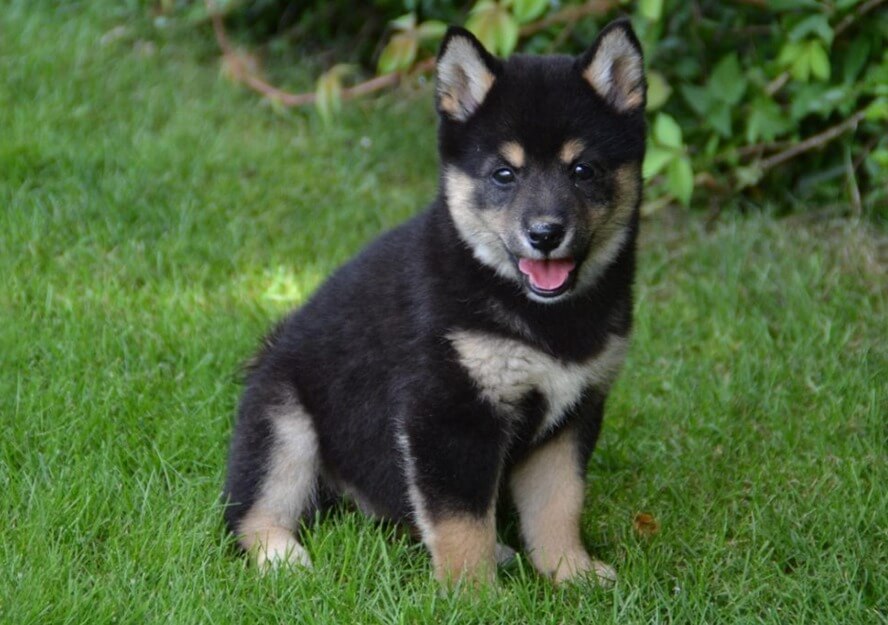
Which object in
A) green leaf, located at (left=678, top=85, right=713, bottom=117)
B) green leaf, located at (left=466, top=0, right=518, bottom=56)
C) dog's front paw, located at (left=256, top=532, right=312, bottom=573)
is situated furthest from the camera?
green leaf, located at (left=678, top=85, right=713, bottom=117)

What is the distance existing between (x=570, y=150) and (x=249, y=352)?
5.81ft

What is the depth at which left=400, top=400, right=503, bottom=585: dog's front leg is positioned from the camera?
3484 millimetres

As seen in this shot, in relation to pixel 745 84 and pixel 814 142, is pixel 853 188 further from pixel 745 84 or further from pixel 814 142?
pixel 745 84

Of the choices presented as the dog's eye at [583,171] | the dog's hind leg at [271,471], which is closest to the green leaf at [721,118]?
the dog's eye at [583,171]

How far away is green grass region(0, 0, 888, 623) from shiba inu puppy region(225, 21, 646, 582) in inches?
6.4

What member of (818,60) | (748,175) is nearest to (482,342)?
(818,60)

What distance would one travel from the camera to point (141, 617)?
3.22 meters

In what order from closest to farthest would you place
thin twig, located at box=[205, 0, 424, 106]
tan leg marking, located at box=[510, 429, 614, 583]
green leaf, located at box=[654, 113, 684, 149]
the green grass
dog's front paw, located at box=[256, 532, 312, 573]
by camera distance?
the green grass
dog's front paw, located at box=[256, 532, 312, 573]
tan leg marking, located at box=[510, 429, 614, 583]
green leaf, located at box=[654, 113, 684, 149]
thin twig, located at box=[205, 0, 424, 106]

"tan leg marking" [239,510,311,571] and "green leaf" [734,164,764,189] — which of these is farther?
"green leaf" [734,164,764,189]

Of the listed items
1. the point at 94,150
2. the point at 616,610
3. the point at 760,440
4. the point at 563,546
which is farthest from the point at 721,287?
the point at 94,150

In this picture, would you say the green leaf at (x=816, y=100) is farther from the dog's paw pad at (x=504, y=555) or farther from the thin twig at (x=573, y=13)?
the dog's paw pad at (x=504, y=555)

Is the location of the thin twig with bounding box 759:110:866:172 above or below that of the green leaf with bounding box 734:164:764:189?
above

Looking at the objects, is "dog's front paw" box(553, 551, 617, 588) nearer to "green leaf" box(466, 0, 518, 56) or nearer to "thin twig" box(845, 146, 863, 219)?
"green leaf" box(466, 0, 518, 56)

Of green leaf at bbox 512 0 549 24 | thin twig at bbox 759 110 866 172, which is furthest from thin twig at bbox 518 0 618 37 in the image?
thin twig at bbox 759 110 866 172
